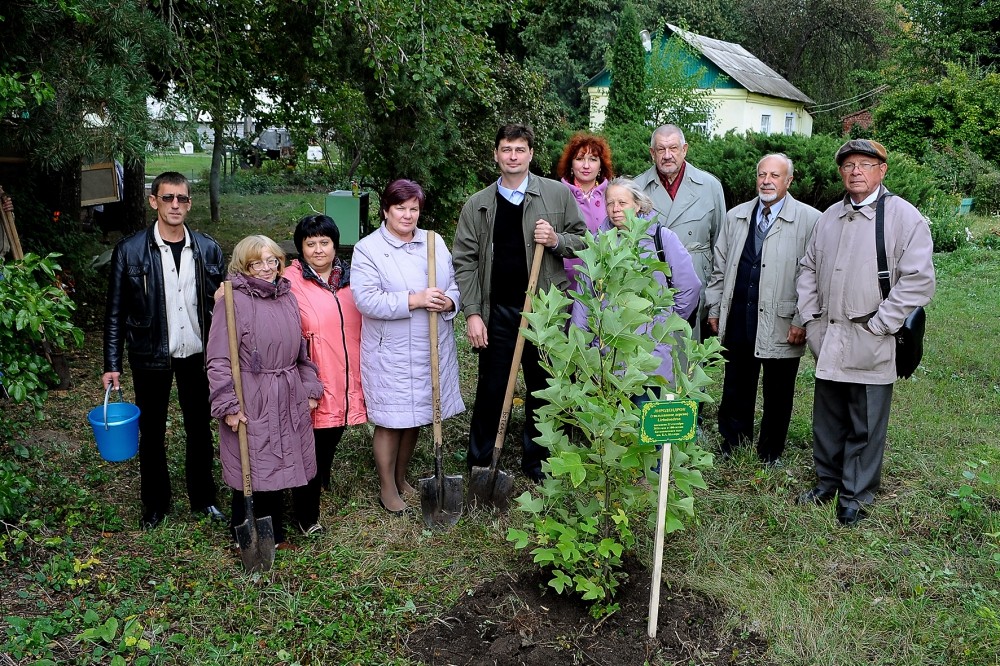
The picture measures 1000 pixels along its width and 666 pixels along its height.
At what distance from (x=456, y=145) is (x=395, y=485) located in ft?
20.6

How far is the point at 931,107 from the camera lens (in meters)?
22.0

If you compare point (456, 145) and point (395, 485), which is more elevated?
point (456, 145)

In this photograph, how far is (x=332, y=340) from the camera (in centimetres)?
416

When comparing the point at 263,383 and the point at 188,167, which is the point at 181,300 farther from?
the point at 188,167

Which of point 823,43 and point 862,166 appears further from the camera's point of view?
point 823,43

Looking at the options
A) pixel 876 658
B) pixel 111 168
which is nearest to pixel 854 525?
pixel 876 658

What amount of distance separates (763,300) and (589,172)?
4.08 ft

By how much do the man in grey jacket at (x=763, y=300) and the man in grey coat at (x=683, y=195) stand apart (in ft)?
0.50

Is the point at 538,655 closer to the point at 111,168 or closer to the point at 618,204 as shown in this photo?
the point at 618,204

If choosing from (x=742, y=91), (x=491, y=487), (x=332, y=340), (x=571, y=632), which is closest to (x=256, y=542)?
(x=332, y=340)

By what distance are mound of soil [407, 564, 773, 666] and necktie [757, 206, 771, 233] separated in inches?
85.0

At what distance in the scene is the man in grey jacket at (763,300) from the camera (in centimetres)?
456

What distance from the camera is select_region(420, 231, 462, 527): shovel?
4227 millimetres

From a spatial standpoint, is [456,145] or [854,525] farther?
[456,145]
